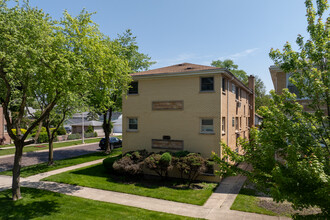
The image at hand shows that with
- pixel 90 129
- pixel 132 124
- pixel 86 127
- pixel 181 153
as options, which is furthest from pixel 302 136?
pixel 86 127

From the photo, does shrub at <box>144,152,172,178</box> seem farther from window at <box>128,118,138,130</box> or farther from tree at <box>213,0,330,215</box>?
tree at <box>213,0,330,215</box>

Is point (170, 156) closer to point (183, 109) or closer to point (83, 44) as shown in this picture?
point (183, 109)

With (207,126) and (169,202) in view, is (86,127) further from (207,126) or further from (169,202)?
(169,202)

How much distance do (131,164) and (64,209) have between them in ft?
17.3

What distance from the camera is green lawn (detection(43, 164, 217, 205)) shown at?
12516 mm

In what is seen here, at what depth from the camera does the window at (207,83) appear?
627 inches

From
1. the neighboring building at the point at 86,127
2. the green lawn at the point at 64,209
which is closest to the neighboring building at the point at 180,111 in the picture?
the green lawn at the point at 64,209

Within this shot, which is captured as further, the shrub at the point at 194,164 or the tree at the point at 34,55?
the shrub at the point at 194,164

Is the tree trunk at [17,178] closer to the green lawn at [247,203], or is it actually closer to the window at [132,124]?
the window at [132,124]

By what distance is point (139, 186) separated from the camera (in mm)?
14195

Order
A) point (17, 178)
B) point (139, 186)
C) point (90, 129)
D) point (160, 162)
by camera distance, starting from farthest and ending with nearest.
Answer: point (90, 129)
point (160, 162)
point (139, 186)
point (17, 178)

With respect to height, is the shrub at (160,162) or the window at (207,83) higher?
the window at (207,83)

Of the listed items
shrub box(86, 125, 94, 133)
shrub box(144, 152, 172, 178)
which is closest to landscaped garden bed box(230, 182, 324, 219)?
shrub box(144, 152, 172, 178)

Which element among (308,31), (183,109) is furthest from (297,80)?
(183,109)
